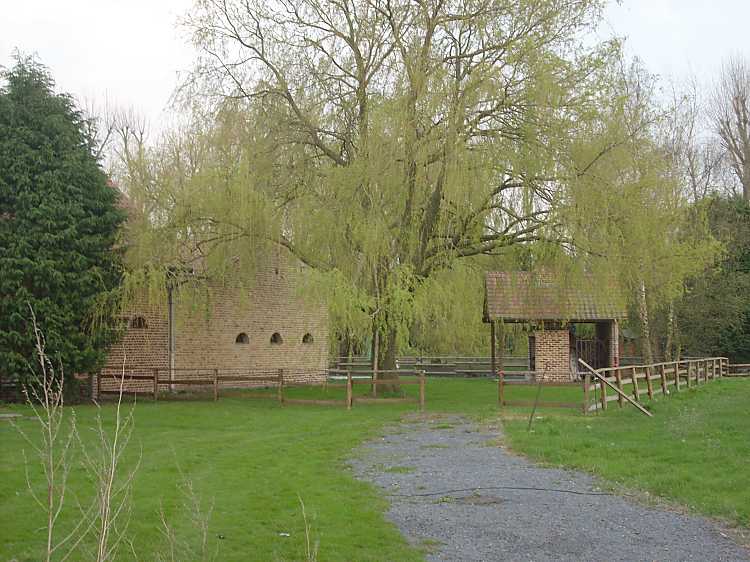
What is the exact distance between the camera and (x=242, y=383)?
25.1 metres

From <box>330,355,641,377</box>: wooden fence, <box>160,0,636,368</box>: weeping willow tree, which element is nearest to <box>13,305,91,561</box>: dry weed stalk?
<box>160,0,636,368</box>: weeping willow tree

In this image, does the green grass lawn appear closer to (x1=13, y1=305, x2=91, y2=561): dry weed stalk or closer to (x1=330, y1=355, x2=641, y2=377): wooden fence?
(x1=13, y1=305, x2=91, y2=561): dry weed stalk

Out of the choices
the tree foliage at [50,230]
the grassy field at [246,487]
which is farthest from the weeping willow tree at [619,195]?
the tree foliage at [50,230]

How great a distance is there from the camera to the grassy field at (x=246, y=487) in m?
6.16

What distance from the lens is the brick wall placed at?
26.2 metres

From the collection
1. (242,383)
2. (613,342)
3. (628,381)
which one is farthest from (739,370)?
(242,383)

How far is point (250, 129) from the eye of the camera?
18.0m

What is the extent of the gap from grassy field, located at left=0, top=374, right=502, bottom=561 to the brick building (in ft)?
18.7

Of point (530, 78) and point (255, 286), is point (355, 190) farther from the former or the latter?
point (255, 286)

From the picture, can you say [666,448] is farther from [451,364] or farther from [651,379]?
[451,364]

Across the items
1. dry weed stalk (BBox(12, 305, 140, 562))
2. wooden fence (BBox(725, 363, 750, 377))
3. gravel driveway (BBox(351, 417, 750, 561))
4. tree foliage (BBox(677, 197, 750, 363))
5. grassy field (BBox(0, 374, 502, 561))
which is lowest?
gravel driveway (BBox(351, 417, 750, 561))

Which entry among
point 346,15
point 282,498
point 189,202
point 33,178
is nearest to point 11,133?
point 33,178

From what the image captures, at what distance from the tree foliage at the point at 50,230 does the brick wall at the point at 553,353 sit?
1383cm

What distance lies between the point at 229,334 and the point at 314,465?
50.0 feet
